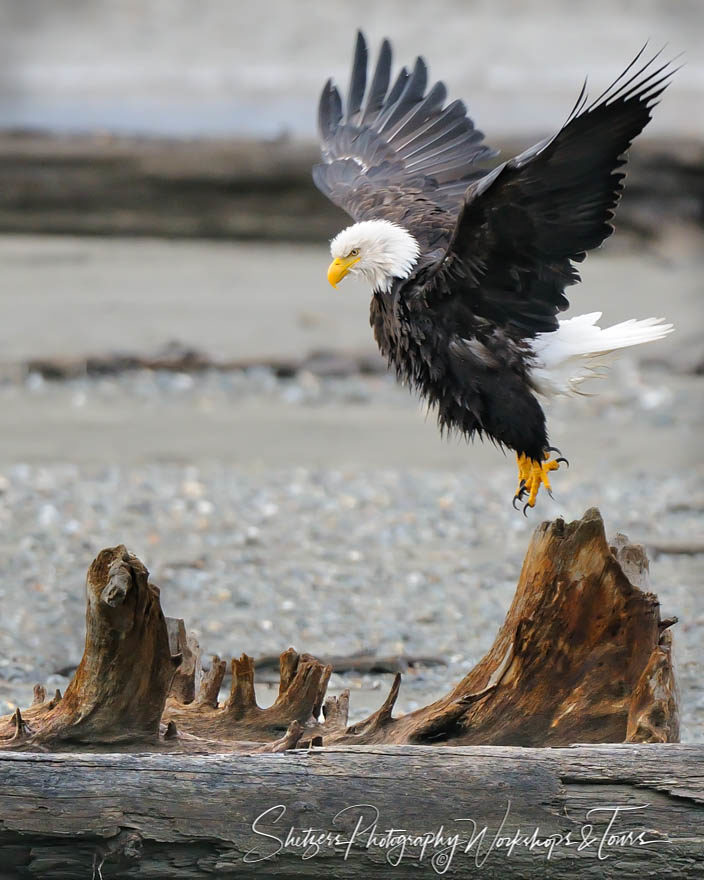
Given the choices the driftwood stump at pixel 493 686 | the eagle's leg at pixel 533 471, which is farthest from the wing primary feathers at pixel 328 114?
the driftwood stump at pixel 493 686

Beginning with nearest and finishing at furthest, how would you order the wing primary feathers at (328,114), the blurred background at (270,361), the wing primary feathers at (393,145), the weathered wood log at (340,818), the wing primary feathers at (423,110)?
the weathered wood log at (340,818) < the wing primary feathers at (393,145) < the wing primary feathers at (423,110) < the wing primary feathers at (328,114) < the blurred background at (270,361)

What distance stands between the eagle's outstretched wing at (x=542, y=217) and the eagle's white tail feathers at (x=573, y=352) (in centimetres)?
5

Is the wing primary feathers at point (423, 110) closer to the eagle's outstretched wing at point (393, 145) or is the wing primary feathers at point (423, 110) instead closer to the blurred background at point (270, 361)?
the eagle's outstretched wing at point (393, 145)

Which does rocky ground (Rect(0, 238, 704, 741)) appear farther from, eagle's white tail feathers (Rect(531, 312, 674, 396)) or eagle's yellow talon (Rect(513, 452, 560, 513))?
eagle's white tail feathers (Rect(531, 312, 674, 396))

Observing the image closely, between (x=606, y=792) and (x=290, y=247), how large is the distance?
35.9ft

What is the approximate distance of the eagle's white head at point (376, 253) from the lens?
4492mm

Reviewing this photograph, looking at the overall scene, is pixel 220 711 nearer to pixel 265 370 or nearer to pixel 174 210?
pixel 265 370

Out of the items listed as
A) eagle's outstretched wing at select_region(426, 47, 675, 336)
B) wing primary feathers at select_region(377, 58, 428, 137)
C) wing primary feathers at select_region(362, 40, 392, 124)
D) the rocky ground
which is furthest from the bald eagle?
the rocky ground

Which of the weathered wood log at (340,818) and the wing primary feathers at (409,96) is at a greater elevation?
the wing primary feathers at (409,96)

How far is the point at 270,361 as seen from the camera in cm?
1051

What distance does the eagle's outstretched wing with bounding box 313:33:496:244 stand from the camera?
506 centimetres

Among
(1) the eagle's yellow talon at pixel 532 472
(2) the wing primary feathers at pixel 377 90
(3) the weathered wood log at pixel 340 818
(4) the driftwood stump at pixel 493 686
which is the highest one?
(2) the wing primary feathers at pixel 377 90

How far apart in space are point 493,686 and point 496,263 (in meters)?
1.41

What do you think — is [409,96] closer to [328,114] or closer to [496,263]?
[328,114]
